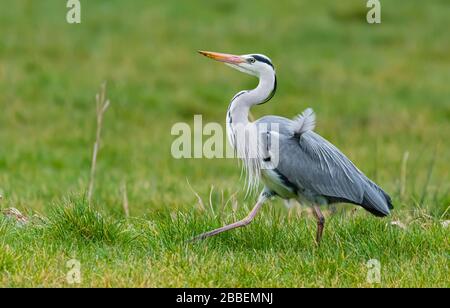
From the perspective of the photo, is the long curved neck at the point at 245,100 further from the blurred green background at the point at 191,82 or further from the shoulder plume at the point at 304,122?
the blurred green background at the point at 191,82

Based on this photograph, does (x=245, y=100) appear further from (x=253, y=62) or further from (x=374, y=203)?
(x=374, y=203)

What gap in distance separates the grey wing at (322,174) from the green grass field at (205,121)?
0.20m

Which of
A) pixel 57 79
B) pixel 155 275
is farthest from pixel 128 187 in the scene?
pixel 57 79

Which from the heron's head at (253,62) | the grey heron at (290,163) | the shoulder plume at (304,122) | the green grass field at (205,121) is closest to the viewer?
the green grass field at (205,121)

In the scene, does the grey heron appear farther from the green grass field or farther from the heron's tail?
the green grass field

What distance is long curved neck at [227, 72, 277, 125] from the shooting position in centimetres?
672

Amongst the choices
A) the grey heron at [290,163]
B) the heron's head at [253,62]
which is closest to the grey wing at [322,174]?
the grey heron at [290,163]

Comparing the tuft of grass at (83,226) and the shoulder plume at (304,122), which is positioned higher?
the shoulder plume at (304,122)

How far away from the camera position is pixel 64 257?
6371 millimetres

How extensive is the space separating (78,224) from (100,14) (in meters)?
13.6

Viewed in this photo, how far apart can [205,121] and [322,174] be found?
9135mm

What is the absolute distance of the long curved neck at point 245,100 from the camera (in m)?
6.72

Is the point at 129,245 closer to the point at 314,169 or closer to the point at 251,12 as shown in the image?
the point at 314,169

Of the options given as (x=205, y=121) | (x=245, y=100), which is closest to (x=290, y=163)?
(x=245, y=100)
